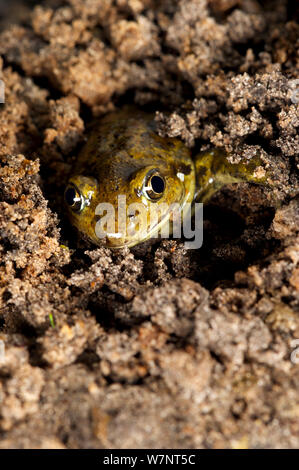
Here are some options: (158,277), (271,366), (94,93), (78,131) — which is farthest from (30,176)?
(271,366)

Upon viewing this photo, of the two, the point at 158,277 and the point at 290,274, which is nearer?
the point at 290,274

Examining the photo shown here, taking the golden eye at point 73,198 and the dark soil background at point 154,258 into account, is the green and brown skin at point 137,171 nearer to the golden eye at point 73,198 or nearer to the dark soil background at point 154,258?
the golden eye at point 73,198

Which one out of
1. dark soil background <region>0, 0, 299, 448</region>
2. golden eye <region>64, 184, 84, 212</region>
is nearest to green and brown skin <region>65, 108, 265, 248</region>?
golden eye <region>64, 184, 84, 212</region>

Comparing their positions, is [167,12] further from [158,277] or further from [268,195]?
[158,277]

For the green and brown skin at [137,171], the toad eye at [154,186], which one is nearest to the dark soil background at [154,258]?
the green and brown skin at [137,171]

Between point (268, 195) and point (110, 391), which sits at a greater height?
point (268, 195)
